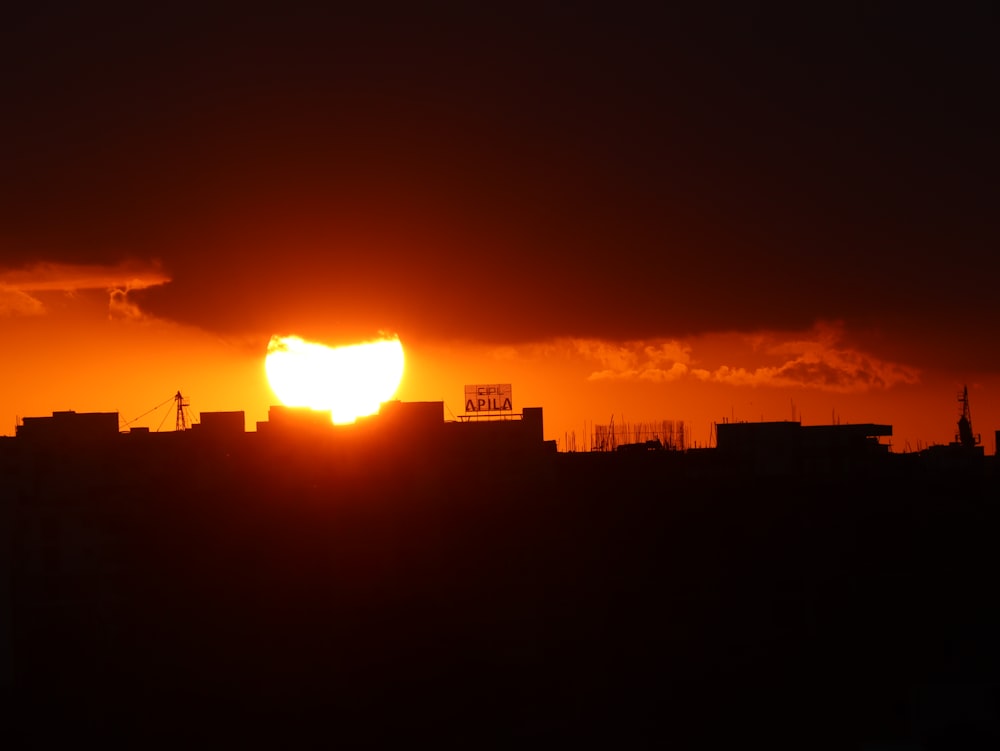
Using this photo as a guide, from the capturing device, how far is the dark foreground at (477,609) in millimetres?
50812

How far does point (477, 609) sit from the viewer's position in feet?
194

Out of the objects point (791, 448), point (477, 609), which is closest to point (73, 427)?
point (477, 609)

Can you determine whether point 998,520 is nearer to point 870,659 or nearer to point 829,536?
point 829,536

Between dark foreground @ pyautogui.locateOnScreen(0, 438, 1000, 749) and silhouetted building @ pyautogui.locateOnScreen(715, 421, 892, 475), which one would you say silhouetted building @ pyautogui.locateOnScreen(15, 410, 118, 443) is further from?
silhouetted building @ pyautogui.locateOnScreen(715, 421, 892, 475)

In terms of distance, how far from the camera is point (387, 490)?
235ft

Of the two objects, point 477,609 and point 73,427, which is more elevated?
point 73,427

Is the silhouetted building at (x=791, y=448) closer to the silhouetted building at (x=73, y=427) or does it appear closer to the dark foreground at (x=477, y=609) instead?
the dark foreground at (x=477, y=609)

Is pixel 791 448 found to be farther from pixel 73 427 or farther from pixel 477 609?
pixel 73 427

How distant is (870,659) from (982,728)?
16.2 meters

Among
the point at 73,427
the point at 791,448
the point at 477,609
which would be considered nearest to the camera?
the point at 477,609

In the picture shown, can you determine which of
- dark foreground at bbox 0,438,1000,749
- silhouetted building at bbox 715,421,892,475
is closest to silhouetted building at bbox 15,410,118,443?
dark foreground at bbox 0,438,1000,749

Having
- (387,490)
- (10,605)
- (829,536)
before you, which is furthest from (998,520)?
(10,605)

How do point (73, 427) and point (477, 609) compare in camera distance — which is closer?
point (477, 609)

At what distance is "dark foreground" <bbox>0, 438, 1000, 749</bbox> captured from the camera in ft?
167
